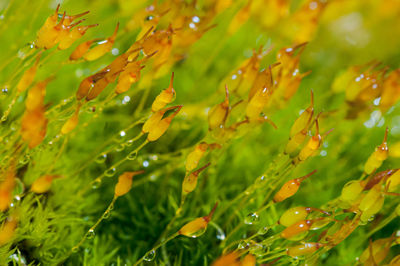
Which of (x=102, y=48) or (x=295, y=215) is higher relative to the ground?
(x=102, y=48)

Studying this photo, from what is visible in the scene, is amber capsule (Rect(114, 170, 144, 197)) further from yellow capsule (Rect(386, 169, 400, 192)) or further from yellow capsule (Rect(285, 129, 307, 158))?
yellow capsule (Rect(386, 169, 400, 192))

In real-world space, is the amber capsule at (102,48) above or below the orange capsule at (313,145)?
above

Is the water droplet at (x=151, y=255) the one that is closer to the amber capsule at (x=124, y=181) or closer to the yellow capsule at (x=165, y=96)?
the amber capsule at (x=124, y=181)

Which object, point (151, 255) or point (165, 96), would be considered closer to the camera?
point (165, 96)

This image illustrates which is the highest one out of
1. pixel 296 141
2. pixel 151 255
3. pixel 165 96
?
pixel 165 96

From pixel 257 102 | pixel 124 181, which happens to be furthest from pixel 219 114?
pixel 124 181

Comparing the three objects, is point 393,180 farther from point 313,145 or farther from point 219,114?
point 219,114

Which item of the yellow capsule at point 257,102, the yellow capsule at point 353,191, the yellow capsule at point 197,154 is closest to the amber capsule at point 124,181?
the yellow capsule at point 197,154

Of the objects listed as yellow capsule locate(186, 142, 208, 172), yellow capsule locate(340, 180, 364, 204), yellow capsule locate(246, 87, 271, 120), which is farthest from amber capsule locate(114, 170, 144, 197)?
yellow capsule locate(340, 180, 364, 204)

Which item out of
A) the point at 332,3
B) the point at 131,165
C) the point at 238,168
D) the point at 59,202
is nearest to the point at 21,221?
the point at 59,202
